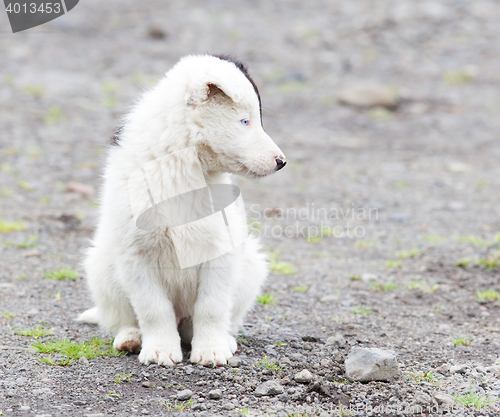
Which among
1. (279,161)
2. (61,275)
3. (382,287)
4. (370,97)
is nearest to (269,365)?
(279,161)

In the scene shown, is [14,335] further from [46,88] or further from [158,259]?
[46,88]

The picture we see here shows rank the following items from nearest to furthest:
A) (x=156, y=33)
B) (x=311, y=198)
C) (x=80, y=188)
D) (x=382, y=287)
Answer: (x=382, y=287) → (x=80, y=188) → (x=311, y=198) → (x=156, y=33)

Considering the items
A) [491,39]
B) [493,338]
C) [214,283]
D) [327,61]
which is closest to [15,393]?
[214,283]

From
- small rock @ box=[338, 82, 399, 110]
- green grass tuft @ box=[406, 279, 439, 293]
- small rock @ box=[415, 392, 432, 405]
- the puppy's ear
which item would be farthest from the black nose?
small rock @ box=[338, 82, 399, 110]

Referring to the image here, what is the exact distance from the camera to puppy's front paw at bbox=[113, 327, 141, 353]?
450 centimetres

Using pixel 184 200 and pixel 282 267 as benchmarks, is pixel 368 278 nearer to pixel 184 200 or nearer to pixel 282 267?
pixel 282 267

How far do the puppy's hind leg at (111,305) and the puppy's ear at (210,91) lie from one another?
1.40 metres

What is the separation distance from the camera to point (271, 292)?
20.7ft

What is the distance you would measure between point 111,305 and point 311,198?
5169 millimetres

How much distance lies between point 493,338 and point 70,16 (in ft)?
46.6

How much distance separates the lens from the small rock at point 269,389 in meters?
3.83

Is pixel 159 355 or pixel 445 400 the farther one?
pixel 159 355

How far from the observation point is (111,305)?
15.3ft

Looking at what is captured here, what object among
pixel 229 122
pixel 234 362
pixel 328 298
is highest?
pixel 229 122
